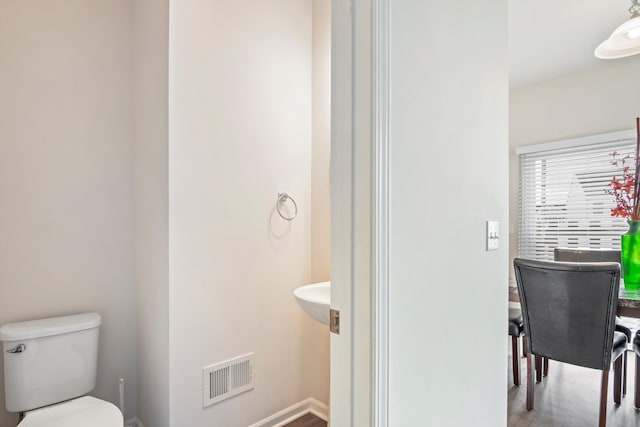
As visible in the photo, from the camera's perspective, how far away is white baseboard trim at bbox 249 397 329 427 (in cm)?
201

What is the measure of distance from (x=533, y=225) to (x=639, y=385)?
6.39ft

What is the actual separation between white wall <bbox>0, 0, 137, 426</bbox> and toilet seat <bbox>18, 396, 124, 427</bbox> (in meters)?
0.46

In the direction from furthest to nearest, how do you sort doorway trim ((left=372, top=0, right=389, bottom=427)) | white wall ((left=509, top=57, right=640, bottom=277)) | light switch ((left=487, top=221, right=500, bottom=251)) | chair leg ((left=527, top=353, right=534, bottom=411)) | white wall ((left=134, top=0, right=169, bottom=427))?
white wall ((left=509, top=57, right=640, bottom=277)), chair leg ((left=527, top=353, right=534, bottom=411)), white wall ((left=134, top=0, right=169, bottom=427)), light switch ((left=487, top=221, right=500, bottom=251)), doorway trim ((left=372, top=0, right=389, bottom=427))

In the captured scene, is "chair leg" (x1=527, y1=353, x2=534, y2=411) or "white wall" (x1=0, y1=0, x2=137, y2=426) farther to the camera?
"chair leg" (x1=527, y1=353, x2=534, y2=411)

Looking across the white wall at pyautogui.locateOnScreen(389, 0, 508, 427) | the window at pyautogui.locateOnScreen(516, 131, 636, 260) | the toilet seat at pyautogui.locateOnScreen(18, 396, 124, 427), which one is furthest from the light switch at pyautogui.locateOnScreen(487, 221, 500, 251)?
the window at pyautogui.locateOnScreen(516, 131, 636, 260)

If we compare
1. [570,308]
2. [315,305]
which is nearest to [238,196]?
[315,305]

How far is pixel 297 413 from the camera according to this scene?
2148 millimetres

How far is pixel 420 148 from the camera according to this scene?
1.01 m

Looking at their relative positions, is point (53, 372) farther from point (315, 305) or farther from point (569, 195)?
point (569, 195)

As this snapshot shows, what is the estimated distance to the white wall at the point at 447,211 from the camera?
0.93 metres

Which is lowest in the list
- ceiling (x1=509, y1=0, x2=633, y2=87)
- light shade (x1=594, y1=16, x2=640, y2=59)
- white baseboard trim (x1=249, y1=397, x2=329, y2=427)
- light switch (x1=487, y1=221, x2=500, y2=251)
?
white baseboard trim (x1=249, y1=397, x2=329, y2=427)

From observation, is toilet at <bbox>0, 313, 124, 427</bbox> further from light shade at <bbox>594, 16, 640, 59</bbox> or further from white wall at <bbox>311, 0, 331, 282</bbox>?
light shade at <bbox>594, 16, 640, 59</bbox>

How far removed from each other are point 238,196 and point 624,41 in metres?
2.29

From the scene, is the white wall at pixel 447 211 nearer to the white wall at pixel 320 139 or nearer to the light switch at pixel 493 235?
the light switch at pixel 493 235
